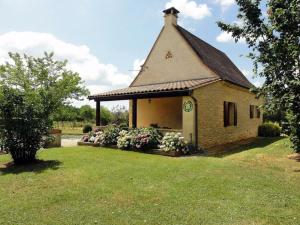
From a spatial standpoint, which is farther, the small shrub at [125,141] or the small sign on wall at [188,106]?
the small shrub at [125,141]

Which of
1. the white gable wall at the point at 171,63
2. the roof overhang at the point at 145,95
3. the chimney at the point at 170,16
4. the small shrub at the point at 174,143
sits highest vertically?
the chimney at the point at 170,16

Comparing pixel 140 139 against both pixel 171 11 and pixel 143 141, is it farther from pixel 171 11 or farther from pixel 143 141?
pixel 171 11

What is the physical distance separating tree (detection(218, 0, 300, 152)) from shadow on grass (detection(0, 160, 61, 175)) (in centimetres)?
812

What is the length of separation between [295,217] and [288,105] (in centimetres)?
534

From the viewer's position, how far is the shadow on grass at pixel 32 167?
10.00 metres

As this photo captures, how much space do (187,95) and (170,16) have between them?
7.86 meters

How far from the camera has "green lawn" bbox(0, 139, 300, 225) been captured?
18.7 ft

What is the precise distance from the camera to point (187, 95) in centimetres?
1416

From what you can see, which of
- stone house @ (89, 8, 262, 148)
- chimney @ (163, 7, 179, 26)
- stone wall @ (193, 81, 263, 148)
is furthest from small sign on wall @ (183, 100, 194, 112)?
chimney @ (163, 7, 179, 26)

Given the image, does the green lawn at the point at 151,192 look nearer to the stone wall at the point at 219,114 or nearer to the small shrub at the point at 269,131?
the stone wall at the point at 219,114

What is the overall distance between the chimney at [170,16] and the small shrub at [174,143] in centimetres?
907

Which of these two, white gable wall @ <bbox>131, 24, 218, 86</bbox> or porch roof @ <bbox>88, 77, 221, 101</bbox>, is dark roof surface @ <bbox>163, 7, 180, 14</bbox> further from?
porch roof @ <bbox>88, 77, 221, 101</bbox>

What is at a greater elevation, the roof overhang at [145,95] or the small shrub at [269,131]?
the roof overhang at [145,95]

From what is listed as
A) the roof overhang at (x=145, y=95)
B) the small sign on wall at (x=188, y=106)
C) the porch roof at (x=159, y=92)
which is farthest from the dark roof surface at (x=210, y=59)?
the roof overhang at (x=145, y=95)
